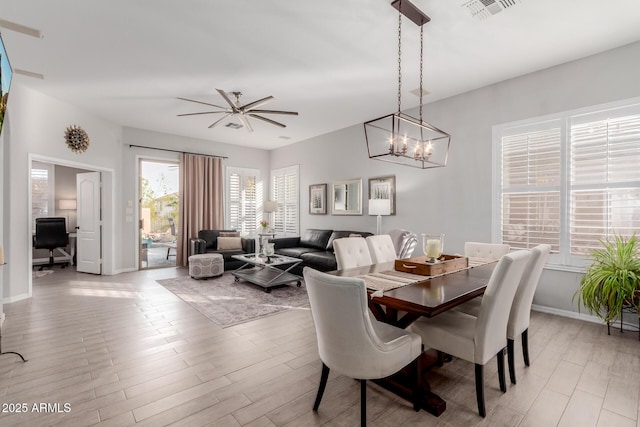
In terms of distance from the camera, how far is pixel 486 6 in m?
2.53

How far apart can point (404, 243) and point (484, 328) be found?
2740mm

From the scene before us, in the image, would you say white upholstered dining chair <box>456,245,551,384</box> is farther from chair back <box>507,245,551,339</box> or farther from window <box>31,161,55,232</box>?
window <box>31,161,55,232</box>

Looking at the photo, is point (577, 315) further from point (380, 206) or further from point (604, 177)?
point (380, 206)

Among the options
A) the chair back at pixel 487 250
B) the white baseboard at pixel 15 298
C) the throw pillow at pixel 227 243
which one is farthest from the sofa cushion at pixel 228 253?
the chair back at pixel 487 250

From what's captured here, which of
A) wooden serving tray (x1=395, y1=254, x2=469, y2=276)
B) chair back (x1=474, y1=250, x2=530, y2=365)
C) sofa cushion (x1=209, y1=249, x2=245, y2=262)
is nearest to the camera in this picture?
chair back (x1=474, y1=250, x2=530, y2=365)

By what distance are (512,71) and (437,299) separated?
3526 mm

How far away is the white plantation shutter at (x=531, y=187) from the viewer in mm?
3650

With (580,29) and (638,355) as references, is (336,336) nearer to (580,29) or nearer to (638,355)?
(638,355)

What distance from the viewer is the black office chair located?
20.2 ft

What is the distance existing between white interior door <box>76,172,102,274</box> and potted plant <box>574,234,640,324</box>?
7.68 metres

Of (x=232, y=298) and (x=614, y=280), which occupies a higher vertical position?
(x=614, y=280)

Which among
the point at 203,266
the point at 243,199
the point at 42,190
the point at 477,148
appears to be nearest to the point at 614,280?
the point at 477,148

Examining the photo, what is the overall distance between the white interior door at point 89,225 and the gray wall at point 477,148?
500 centimetres

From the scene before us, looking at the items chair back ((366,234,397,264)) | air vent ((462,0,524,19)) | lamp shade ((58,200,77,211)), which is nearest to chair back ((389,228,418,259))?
chair back ((366,234,397,264))
